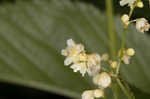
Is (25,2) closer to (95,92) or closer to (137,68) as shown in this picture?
(137,68)

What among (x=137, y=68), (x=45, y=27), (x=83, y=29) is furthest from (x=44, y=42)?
(x=137, y=68)

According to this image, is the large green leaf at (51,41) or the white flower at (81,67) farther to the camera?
the large green leaf at (51,41)

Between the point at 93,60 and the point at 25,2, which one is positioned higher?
the point at 25,2

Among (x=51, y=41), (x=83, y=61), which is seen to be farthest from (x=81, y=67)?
(x=51, y=41)

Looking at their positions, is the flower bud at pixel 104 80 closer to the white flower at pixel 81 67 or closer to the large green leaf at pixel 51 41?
the white flower at pixel 81 67

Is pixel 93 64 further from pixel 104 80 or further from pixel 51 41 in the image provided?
pixel 51 41

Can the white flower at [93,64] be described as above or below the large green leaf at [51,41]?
below

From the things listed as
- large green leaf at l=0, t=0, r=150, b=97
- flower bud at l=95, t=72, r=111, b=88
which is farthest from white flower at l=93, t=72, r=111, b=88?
large green leaf at l=0, t=0, r=150, b=97

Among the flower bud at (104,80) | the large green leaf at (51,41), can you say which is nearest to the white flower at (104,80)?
the flower bud at (104,80)

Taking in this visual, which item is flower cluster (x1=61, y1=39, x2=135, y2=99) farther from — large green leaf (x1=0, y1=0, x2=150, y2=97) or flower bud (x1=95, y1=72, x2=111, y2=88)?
large green leaf (x1=0, y1=0, x2=150, y2=97)
